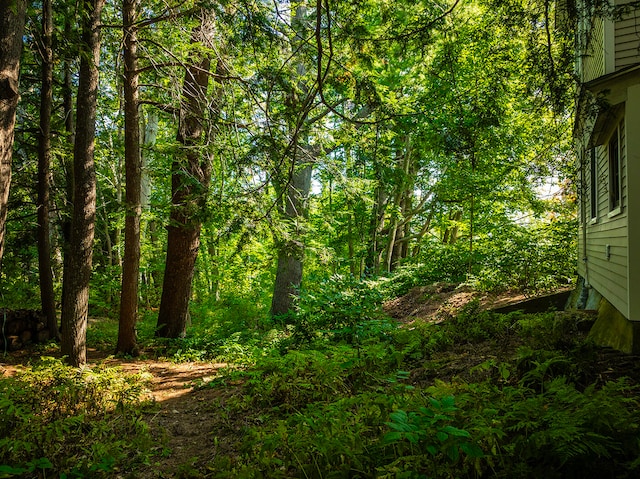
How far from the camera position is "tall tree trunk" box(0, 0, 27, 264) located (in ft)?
13.0

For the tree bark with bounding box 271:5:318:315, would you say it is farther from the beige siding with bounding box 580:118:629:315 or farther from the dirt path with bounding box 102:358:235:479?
the beige siding with bounding box 580:118:629:315

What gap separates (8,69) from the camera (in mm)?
4031

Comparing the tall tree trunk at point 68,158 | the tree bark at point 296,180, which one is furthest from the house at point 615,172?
the tall tree trunk at point 68,158

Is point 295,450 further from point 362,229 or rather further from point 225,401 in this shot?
point 362,229

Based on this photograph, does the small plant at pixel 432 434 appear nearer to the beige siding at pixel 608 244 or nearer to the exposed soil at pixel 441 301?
the beige siding at pixel 608 244

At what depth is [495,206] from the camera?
1538cm

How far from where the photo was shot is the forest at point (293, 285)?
3.01 metres

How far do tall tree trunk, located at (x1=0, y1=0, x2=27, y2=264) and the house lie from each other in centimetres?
535

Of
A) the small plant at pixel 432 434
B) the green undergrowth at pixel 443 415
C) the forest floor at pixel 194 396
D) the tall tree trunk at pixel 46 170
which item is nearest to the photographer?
the small plant at pixel 432 434

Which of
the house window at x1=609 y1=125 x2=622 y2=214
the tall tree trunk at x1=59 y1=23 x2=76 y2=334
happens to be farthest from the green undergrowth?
the tall tree trunk at x1=59 y1=23 x2=76 y2=334

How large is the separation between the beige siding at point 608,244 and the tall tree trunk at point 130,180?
8.03 metres

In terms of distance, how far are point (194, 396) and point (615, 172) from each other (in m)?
7.85

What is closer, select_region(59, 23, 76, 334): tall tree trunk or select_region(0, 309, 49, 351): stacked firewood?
select_region(0, 309, 49, 351): stacked firewood

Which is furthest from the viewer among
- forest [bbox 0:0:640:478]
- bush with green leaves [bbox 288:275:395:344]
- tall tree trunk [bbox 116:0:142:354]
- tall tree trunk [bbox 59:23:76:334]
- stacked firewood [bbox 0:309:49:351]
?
tall tree trunk [bbox 59:23:76:334]
